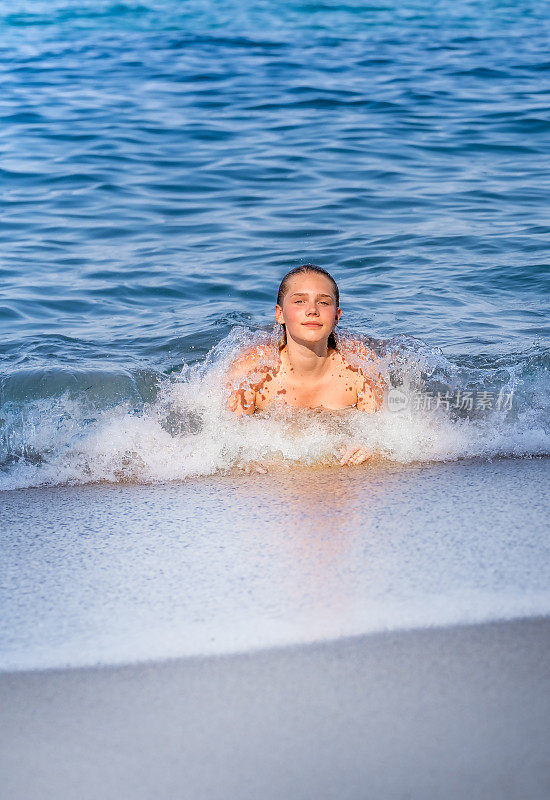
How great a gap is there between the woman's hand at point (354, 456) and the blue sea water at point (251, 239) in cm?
7

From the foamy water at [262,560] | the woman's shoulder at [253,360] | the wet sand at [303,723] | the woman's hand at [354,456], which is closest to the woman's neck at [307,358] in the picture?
the woman's shoulder at [253,360]

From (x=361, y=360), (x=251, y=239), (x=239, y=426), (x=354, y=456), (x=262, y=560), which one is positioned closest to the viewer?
(x=262, y=560)

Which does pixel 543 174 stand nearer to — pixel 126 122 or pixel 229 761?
pixel 126 122

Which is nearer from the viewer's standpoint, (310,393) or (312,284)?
(312,284)

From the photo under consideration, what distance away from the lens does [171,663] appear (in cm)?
212

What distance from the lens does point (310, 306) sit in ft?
12.6

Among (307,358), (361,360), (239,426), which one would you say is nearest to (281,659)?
(239,426)

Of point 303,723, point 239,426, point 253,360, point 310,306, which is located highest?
point 310,306

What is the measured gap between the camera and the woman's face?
3842mm

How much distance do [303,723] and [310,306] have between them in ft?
6.97

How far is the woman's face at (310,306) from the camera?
12.6 feet

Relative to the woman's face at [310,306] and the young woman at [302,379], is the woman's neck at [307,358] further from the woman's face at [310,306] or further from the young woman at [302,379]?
the woman's face at [310,306]

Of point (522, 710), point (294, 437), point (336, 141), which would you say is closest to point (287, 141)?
point (336, 141)

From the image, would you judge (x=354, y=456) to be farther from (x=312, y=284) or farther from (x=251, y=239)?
(x=251, y=239)
